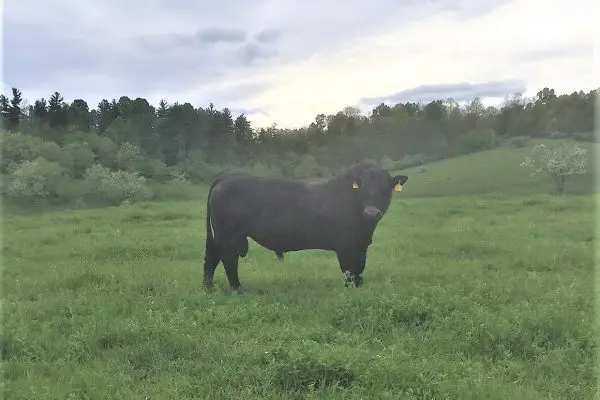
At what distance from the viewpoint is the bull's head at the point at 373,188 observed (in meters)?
8.26

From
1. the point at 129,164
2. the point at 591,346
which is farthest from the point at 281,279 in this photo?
the point at 129,164

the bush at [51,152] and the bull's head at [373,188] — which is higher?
the bush at [51,152]

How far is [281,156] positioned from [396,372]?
7.81 m

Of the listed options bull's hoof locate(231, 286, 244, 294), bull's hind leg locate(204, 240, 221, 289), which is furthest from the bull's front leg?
bull's hind leg locate(204, 240, 221, 289)

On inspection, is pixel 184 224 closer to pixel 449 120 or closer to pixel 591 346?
pixel 449 120

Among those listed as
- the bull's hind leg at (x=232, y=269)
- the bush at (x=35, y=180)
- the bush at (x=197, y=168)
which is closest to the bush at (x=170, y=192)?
the bush at (x=197, y=168)

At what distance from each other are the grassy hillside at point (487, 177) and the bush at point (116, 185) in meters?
14.3

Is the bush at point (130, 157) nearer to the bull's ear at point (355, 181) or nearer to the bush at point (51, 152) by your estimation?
the bush at point (51, 152)

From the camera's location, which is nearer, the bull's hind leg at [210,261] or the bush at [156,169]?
the bull's hind leg at [210,261]

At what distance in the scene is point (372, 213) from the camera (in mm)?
7934

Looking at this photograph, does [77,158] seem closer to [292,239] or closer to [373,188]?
[292,239]

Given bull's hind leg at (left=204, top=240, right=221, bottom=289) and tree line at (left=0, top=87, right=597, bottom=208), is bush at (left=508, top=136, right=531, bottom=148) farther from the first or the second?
bull's hind leg at (left=204, top=240, right=221, bottom=289)

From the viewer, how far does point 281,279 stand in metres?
9.05

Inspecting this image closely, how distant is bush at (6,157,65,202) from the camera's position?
3012 centimetres
